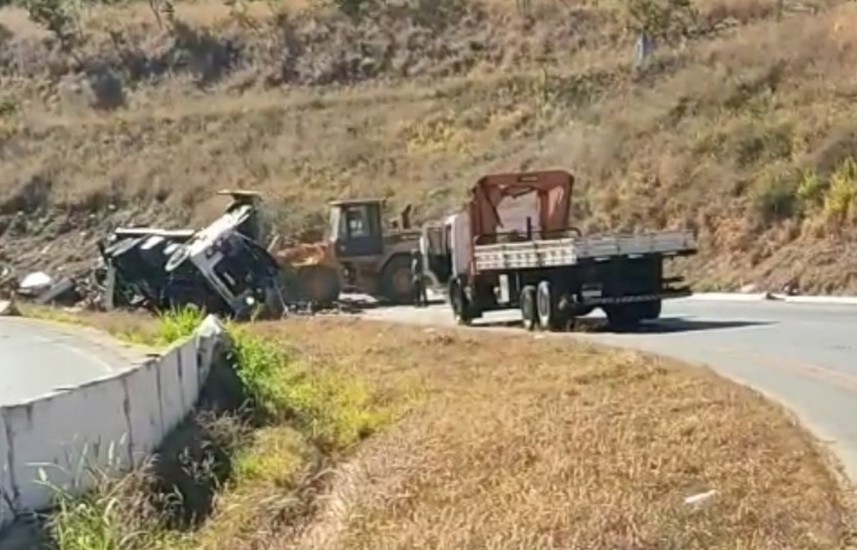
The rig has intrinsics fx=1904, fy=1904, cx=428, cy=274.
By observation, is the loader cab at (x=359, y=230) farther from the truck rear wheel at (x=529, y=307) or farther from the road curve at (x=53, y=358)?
the truck rear wheel at (x=529, y=307)

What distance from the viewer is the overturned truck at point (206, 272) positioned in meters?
37.2

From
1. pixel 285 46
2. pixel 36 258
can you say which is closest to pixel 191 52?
pixel 285 46

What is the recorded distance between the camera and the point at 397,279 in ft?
139

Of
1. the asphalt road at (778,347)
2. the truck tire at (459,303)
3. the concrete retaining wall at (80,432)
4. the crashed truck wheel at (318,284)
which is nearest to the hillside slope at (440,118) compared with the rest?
the asphalt road at (778,347)

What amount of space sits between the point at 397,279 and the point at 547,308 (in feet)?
45.5

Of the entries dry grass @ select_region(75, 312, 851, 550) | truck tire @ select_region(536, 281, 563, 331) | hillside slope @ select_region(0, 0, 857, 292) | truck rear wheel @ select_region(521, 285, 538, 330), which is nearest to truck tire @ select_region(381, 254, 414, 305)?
hillside slope @ select_region(0, 0, 857, 292)

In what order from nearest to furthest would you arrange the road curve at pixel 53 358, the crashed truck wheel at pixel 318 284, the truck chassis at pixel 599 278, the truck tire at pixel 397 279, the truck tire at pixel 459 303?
the road curve at pixel 53 358 → the truck chassis at pixel 599 278 → the truck tire at pixel 459 303 → the crashed truck wheel at pixel 318 284 → the truck tire at pixel 397 279

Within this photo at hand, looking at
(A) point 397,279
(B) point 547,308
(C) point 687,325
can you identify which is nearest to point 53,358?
Answer: (B) point 547,308

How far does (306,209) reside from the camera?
2176 inches

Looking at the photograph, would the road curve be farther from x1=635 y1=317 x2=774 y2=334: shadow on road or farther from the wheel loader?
the wheel loader

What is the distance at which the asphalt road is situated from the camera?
16331 millimetres

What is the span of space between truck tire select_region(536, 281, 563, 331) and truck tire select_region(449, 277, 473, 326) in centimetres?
308

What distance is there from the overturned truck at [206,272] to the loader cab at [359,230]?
10.7ft

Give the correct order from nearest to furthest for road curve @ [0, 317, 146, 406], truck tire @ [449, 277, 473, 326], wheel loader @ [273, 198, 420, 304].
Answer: road curve @ [0, 317, 146, 406] < truck tire @ [449, 277, 473, 326] < wheel loader @ [273, 198, 420, 304]
